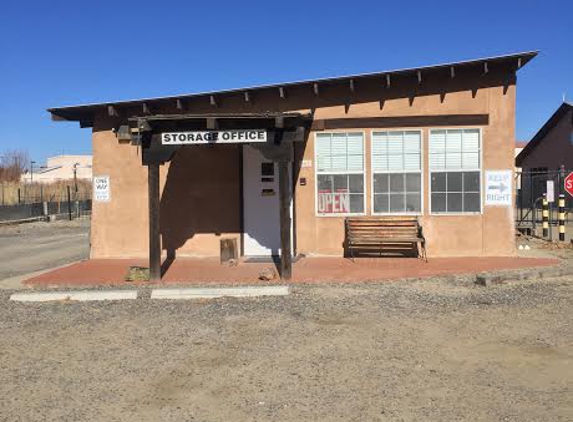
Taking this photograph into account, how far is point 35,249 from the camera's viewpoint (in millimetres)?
18391

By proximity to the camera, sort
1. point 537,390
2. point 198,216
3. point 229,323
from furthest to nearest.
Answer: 1. point 198,216
2. point 229,323
3. point 537,390

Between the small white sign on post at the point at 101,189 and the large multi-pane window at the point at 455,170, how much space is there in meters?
6.73

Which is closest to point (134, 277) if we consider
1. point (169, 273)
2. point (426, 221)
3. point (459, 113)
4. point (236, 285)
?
point (169, 273)

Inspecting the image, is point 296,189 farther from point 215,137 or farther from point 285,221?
point 215,137

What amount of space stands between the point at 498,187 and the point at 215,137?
564cm

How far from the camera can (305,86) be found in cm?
1233

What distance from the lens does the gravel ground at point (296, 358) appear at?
15.2 feet

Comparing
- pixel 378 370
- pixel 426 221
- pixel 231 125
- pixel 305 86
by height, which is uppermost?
pixel 305 86

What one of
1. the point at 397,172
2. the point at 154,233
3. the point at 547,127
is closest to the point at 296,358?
the point at 154,233

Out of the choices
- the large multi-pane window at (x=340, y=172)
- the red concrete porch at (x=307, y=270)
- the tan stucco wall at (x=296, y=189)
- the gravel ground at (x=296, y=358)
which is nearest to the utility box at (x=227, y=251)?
the red concrete porch at (x=307, y=270)

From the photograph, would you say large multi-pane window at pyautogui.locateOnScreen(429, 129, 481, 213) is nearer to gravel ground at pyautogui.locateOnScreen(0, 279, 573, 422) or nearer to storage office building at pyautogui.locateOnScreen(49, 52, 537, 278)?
storage office building at pyautogui.locateOnScreen(49, 52, 537, 278)

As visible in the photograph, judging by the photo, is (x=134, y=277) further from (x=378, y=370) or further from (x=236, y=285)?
(x=378, y=370)

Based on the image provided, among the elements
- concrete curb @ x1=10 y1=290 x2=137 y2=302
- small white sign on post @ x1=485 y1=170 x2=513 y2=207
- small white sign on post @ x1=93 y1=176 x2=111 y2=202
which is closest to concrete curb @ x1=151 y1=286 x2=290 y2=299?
concrete curb @ x1=10 y1=290 x2=137 y2=302

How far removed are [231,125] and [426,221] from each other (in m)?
4.48
